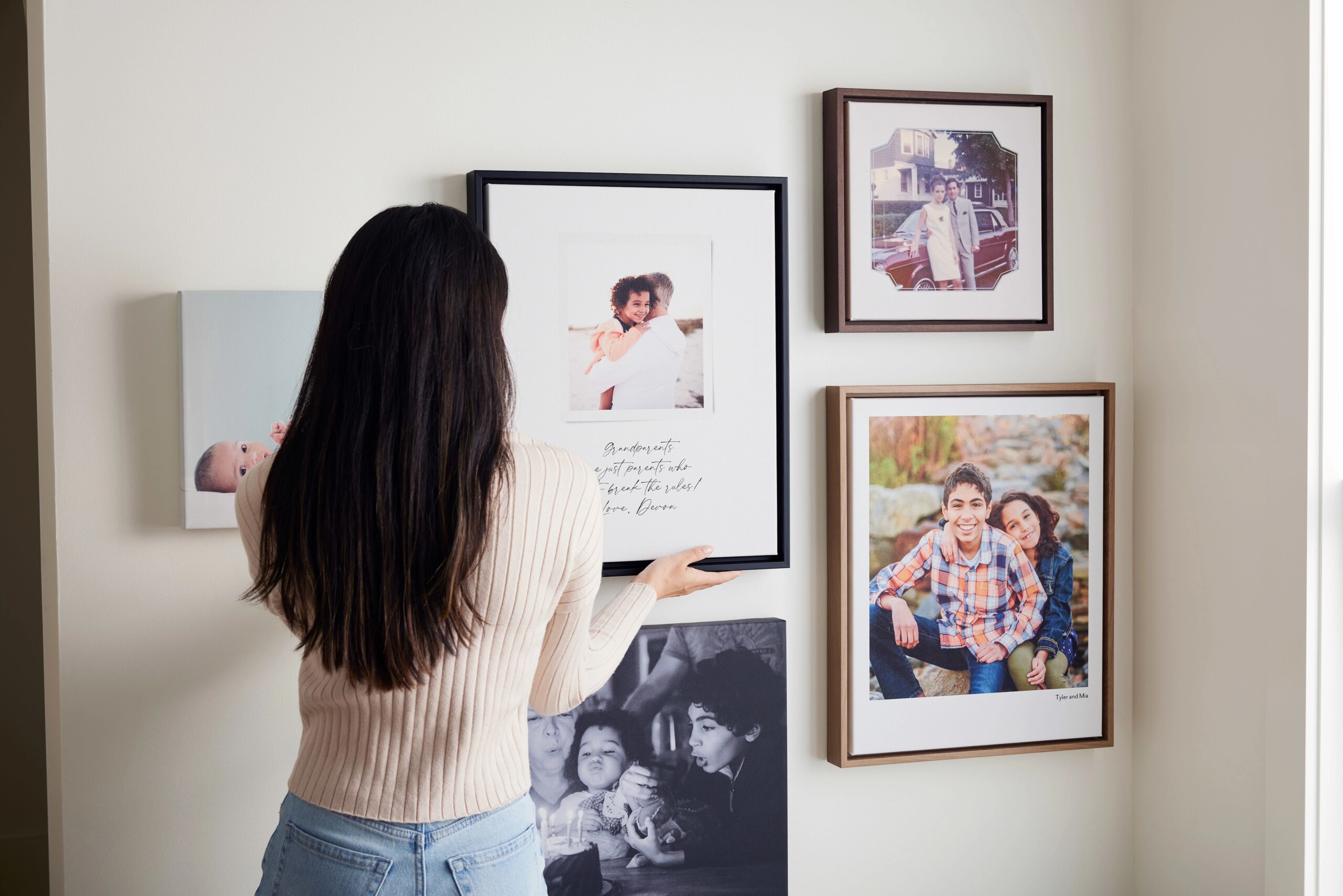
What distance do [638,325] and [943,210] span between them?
0.46 m

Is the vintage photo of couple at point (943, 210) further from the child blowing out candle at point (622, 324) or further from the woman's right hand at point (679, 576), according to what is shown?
the woman's right hand at point (679, 576)

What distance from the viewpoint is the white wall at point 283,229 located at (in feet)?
4.40

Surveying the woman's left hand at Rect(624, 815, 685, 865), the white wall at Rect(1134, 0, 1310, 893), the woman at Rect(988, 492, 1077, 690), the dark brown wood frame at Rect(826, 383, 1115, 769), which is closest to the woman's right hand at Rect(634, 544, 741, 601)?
the dark brown wood frame at Rect(826, 383, 1115, 769)


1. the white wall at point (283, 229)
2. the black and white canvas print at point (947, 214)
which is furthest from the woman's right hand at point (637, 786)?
the black and white canvas print at point (947, 214)

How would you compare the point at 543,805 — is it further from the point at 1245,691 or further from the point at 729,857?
the point at 1245,691

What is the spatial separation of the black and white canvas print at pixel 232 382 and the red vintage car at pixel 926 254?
75cm

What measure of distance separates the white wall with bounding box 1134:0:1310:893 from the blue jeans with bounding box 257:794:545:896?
3.26ft

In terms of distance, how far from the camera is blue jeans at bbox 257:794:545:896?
3.16 ft

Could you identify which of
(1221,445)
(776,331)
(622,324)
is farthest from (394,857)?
(1221,445)

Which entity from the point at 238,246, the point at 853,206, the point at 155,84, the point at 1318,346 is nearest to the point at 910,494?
the point at 853,206

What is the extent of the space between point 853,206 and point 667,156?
0.86 ft

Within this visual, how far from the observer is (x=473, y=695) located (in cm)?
98

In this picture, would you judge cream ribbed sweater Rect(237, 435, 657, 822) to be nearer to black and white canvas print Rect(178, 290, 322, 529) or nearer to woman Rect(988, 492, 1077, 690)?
black and white canvas print Rect(178, 290, 322, 529)

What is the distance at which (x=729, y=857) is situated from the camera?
1.52 metres
